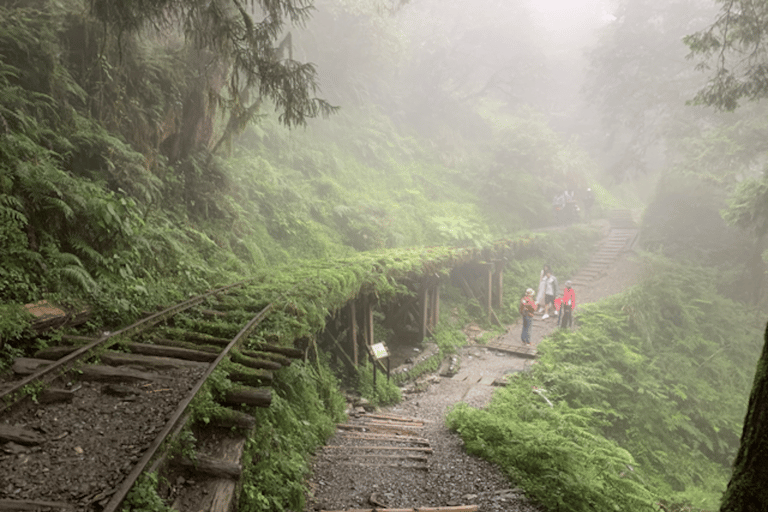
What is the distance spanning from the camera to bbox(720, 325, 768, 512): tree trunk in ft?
7.09

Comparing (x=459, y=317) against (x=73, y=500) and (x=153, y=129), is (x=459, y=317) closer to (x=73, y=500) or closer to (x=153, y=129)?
(x=153, y=129)

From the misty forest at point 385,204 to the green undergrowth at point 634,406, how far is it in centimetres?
6

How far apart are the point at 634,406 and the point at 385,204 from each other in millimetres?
12822

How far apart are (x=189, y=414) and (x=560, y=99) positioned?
178 feet

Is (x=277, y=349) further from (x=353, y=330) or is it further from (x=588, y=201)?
(x=588, y=201)

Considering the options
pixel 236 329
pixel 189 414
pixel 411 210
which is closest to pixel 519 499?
pixel 189 414

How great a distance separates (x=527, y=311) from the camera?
13734mm

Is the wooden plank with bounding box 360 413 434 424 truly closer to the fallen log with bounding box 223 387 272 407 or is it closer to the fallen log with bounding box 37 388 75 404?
the fallen log with bounding box 223 387 272 407

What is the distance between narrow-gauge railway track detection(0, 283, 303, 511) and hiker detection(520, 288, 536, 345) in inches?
387

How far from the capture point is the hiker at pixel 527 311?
44.7 feet

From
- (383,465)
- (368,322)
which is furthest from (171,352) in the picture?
(368,322)

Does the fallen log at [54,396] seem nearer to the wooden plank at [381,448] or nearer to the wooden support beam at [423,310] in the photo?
the wooden plank at [381,448]

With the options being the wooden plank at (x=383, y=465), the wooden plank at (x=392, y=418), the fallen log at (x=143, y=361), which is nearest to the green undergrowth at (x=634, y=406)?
the wooden plank at (x=392, y=418)

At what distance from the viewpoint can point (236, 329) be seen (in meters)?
5.82
